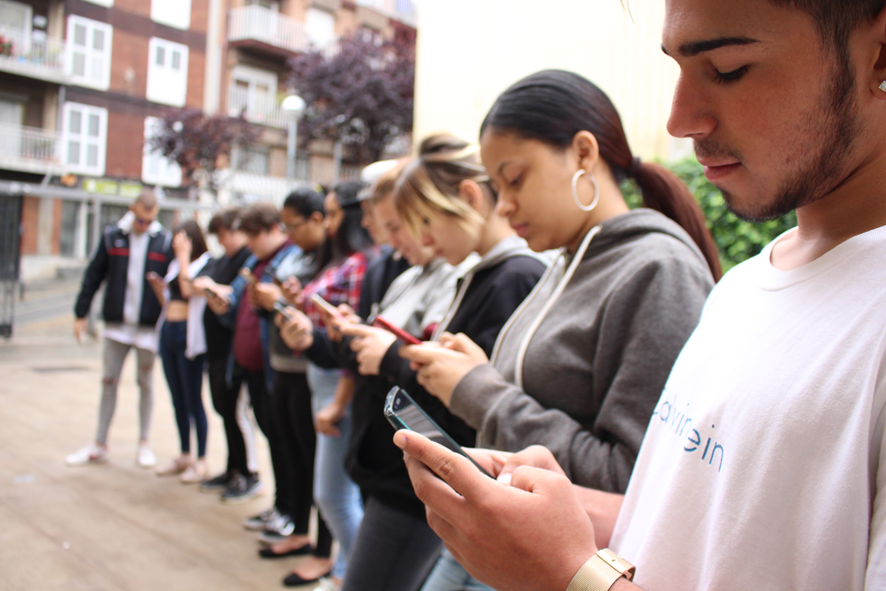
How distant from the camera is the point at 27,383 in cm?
680

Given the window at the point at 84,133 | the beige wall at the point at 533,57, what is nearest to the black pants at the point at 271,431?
the beige wall at the point at 533,57

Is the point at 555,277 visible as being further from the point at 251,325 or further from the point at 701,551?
the point at 251,325

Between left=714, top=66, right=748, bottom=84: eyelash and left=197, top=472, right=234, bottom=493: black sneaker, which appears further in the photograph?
left=197, top=472, right=234, bottom=493: black sneaker

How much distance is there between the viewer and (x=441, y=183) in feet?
6.51

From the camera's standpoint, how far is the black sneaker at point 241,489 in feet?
13.5

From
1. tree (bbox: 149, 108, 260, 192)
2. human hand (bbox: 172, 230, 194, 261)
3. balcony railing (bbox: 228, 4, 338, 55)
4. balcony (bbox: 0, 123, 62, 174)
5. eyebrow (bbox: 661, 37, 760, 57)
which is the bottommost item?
human hand (bbox: 172, 230, 194, 261)

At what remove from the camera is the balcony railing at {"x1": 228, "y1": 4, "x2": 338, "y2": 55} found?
12086mm

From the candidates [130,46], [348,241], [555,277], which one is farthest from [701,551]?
[130,46]

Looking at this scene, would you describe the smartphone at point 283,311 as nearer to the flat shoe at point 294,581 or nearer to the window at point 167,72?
the flat shoe at point 294,581

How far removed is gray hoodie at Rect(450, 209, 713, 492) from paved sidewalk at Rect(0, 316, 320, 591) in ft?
7.80

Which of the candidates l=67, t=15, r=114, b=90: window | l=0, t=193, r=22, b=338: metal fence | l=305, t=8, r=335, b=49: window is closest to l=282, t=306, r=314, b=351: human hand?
l=67, t=15, r=114, b=90: window

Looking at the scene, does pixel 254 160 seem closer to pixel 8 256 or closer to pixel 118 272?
pixel 8 256

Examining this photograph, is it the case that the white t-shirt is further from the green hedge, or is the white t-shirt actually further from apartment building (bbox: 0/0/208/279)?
apartment building (bbox: 0/0/208/279)

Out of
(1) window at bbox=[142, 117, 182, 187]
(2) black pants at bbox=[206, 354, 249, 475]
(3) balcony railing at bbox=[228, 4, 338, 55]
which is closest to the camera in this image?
(2) black pants at bbox=[206, 354, 249, 475]
